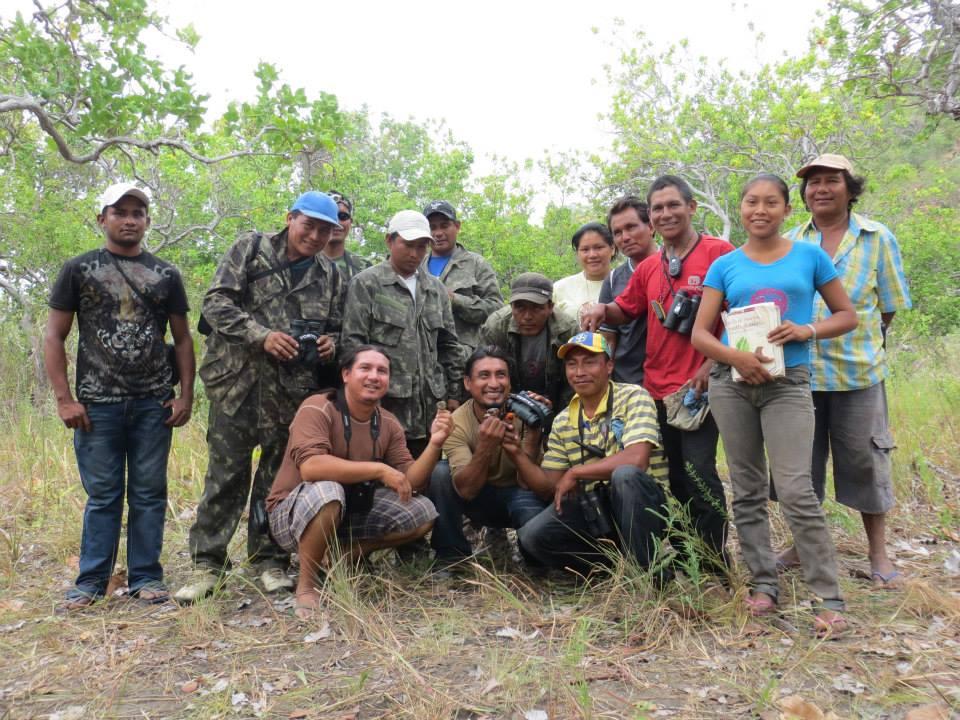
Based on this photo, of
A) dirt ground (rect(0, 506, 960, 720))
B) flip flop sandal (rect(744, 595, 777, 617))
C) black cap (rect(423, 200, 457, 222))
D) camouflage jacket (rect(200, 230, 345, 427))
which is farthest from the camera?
black cap (rect(423, 200, 457, 222))

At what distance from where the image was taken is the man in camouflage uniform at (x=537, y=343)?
14.3ft

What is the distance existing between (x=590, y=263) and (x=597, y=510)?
6.11 feet

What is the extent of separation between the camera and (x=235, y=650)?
3303 mm

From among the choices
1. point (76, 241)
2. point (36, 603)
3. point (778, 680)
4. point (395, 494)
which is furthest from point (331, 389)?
point (76, 241)

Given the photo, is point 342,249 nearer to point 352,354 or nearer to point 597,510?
point 352,354

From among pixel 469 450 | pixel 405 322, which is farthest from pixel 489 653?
pixel 405 322

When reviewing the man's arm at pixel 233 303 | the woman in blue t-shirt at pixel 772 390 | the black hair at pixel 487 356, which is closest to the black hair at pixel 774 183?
the woman in blue t-shirt at pixel 772 390

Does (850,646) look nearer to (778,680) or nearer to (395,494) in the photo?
(778,680)

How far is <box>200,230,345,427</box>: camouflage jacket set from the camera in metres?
4.04

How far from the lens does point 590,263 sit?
16.4 ft

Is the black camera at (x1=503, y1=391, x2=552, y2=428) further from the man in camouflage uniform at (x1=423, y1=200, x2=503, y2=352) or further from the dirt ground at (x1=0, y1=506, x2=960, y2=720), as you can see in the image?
the man in camouflage uniform at (x1=423, y1=200, x2=503, y2=352)

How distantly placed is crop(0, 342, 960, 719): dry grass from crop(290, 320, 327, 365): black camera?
45.0 inches

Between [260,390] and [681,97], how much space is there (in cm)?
1599

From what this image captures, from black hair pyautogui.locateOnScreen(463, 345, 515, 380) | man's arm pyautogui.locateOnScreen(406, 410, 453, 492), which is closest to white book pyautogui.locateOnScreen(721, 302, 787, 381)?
black hair pyautogui.locateOnScreen(463, 345, 515, 380)
